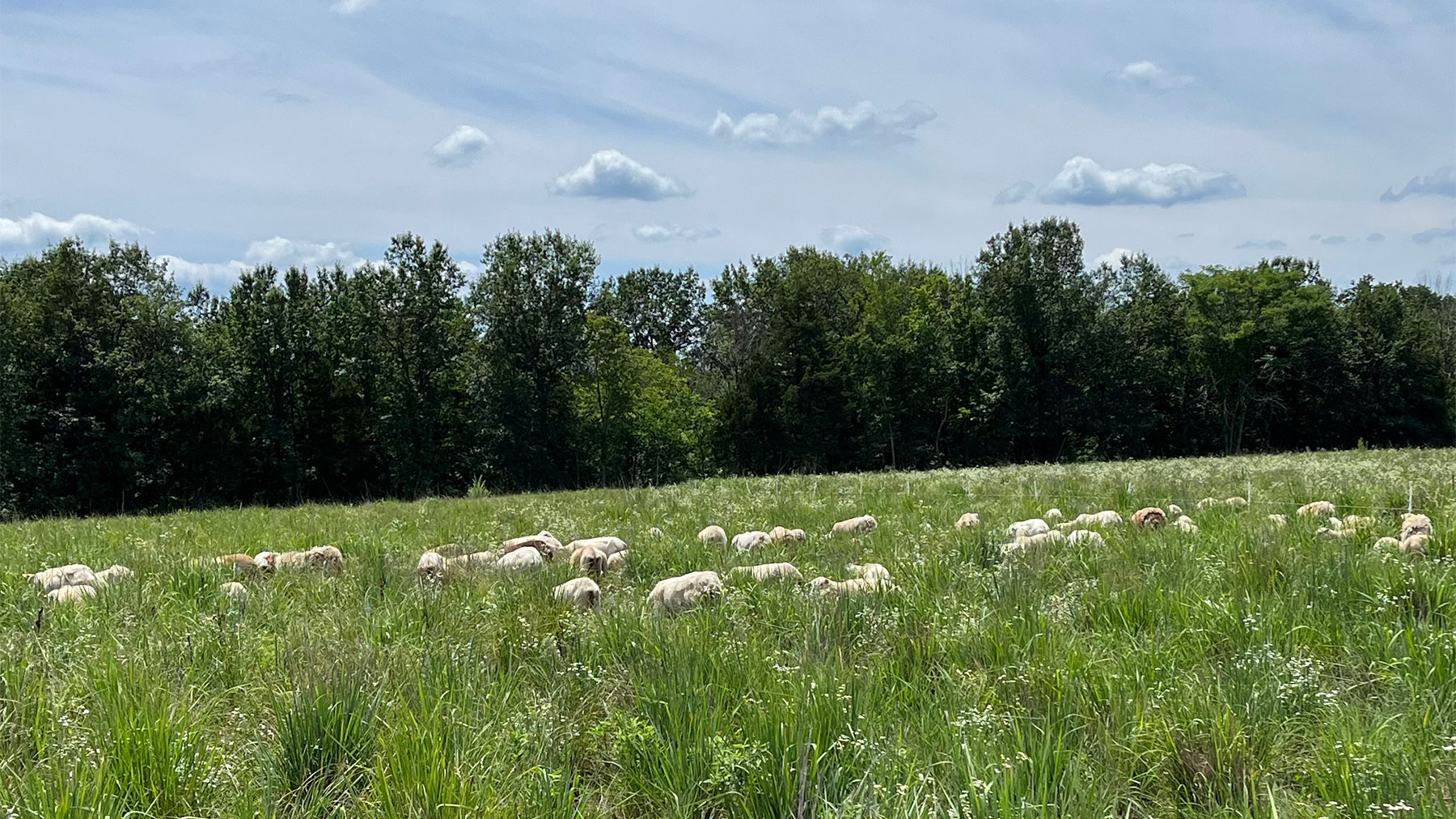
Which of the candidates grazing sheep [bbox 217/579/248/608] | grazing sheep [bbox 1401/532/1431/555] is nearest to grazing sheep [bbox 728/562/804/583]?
grazing sheep [bbox 217/579/248/608]

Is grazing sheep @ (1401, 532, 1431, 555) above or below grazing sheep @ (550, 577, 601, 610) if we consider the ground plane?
above

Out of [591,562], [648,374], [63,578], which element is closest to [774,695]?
[591,562]

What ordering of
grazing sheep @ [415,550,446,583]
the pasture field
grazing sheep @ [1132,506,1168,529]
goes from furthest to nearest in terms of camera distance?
1. grazing sheep @ [1132,506,1168,529]
2. grazing sheep @ [415,550,446,583]
3. the pasture field

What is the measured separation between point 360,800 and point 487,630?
6.14 ft

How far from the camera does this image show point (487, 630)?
183 inches

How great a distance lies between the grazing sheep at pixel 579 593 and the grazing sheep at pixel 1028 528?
4160mm

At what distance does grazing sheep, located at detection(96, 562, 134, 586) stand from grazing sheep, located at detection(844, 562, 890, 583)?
212 inches

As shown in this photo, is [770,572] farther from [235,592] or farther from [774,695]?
[235,592]

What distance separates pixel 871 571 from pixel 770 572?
29.7 inches

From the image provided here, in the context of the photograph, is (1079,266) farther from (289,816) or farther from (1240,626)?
(289,816)

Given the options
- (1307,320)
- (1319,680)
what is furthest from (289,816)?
(1307,320)

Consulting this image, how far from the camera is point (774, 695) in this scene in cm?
333

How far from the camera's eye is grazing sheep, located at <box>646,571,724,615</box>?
531 centimetres

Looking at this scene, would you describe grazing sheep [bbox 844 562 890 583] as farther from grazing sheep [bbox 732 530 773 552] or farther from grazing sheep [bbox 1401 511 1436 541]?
grazing sheep [bbox 1401 511 1436 541]
